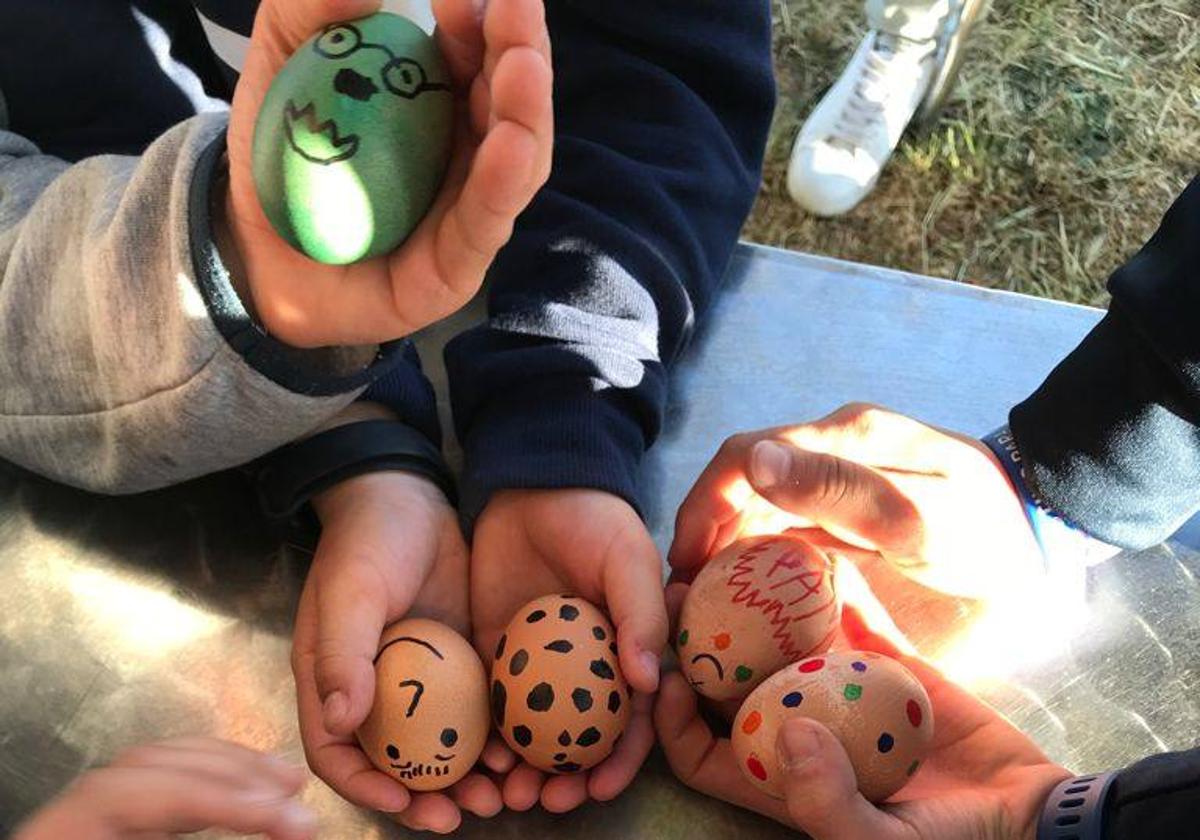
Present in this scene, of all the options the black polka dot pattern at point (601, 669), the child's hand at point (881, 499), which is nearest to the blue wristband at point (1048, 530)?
the child's hand at point (881, 499)

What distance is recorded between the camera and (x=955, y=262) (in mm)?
1729

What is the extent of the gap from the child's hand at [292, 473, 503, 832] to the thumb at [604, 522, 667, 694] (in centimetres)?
10

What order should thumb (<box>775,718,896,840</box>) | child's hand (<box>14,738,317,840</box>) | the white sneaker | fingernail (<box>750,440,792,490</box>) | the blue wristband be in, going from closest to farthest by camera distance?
1. child's hand (<box>14,738,317,840</box>)
2. thumb (<box>775,718,896,840</box>)
3. fingernail (<box>750,440,792,490</box>)
4. the blue wristband
5. the white sneaker

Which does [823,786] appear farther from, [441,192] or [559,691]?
[441,192]

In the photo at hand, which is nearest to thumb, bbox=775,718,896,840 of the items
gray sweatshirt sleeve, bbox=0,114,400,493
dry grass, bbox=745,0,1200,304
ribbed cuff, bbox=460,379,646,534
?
ribbed cuff, bbox=460,379,646,534

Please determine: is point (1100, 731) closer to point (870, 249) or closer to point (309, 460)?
point (309, 460)

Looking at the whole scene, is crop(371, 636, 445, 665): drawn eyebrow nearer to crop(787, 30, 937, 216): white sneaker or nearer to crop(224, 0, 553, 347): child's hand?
crop(224, 0, 553, 347): child's hand

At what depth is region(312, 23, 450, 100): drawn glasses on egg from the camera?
62cm

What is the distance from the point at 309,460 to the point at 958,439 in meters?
0.43

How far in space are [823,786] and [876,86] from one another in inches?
52.0

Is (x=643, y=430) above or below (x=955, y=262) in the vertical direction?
above

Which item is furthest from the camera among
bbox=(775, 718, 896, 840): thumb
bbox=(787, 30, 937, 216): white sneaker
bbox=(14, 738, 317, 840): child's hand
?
bbox=(787, 30, 937, 216): white sneaker

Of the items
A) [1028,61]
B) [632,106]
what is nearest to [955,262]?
[1028,61]

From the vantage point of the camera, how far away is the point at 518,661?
67 centimetres
